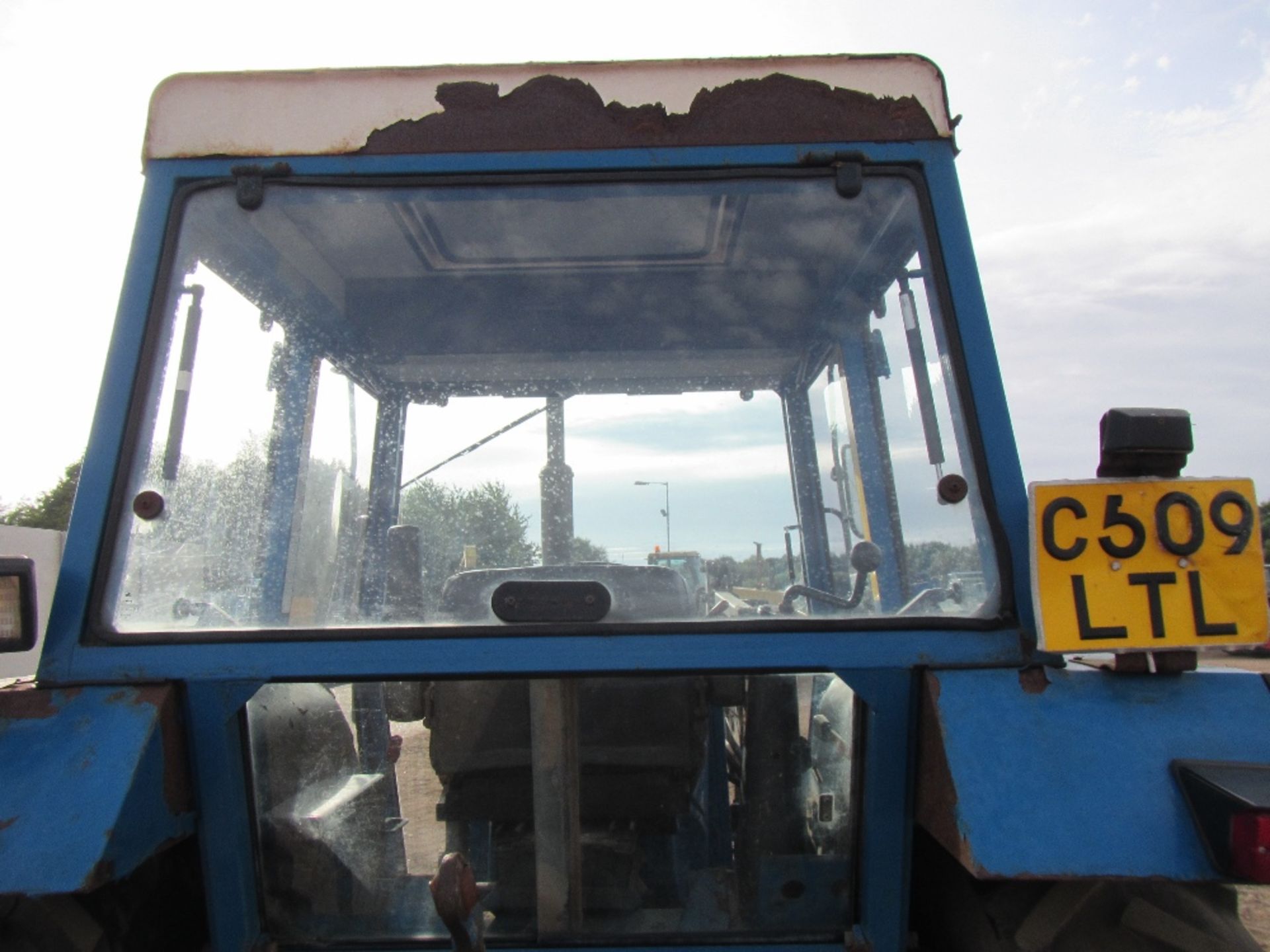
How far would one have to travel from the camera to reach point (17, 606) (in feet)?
4.50

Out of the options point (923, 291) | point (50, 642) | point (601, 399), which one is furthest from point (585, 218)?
point (50, 642)

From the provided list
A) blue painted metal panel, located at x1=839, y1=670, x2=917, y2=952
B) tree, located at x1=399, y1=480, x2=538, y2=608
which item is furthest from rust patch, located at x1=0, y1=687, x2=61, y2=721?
blue painted metal panel, located at x1=839, y1=670, x2=917, y2=952

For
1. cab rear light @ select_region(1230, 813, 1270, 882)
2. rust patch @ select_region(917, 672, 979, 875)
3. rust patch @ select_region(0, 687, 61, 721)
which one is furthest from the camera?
rust patch @ select_region(0, 687, 61, 721)

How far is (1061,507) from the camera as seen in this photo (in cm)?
135

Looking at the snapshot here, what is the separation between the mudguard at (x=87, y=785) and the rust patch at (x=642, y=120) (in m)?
0.91

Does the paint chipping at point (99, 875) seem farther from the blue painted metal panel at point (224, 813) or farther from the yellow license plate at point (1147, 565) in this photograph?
the yellow license plate at point (1147, 565)

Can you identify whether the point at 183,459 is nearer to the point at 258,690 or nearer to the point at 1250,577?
the point at 258,690

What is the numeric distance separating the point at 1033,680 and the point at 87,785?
4.04 ft

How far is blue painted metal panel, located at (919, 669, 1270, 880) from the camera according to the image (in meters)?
1.17

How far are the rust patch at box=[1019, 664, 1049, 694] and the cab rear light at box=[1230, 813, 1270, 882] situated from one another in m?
0.27

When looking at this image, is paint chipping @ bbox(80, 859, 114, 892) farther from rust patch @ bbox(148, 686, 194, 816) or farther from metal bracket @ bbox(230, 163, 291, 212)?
metal bracket @ bbox(230, 163, 291, 212)

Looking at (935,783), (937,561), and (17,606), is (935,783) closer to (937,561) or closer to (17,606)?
(937,561)

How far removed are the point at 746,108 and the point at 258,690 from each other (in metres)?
1.17

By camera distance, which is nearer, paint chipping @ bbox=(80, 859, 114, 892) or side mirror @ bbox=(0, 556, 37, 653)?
paint chipping @ bbox=(80, 859, 114, 892)
